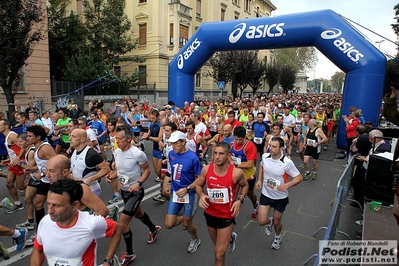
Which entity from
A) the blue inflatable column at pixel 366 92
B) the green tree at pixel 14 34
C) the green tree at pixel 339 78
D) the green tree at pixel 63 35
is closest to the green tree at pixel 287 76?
the green tree at pixel 63 35

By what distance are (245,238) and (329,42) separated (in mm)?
8456

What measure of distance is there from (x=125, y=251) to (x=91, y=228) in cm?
174

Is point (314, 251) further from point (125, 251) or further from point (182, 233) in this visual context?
point (125, 251)

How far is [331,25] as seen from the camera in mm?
9734

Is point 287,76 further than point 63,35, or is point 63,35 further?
point 287,76

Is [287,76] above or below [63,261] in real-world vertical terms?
above

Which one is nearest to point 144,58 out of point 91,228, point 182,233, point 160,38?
point 160,38

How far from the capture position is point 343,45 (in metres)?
9.65

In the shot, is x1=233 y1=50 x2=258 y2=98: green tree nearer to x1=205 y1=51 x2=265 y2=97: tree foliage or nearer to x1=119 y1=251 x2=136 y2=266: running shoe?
x1=205 y1=51 x2=265 y2=97: tree foliage

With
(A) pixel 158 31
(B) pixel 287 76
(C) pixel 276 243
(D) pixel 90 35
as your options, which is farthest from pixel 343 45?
(B) pixel 287 76

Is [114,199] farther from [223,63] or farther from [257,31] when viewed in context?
[223,63]

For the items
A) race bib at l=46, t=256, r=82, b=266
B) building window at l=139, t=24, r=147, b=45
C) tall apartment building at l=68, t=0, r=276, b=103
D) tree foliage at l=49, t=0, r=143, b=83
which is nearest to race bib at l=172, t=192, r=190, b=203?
race bib at l=46, t=256, r=82, b=266

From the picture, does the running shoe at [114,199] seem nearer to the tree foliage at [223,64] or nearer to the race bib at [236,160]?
the race bib at [236,160]

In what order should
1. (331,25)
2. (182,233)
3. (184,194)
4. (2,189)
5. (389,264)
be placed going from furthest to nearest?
(331,25)
(2,189)
(182,233)
(184,194)
(389,264)
